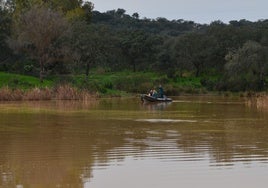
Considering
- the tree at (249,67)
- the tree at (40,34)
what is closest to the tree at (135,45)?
the tree at (249,67)

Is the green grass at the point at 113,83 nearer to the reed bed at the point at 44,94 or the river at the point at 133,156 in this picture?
the reed bed at the point at 44,94

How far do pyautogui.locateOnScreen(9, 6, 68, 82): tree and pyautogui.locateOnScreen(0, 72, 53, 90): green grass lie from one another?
1014 millimetres

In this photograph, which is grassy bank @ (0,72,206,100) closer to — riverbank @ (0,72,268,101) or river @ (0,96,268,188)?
riverbank @ (0,72,268,101)

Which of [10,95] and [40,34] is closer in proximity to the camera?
[10,95]

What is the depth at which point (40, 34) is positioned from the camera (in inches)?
2276

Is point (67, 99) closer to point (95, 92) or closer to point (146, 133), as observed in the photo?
point (95, 92)

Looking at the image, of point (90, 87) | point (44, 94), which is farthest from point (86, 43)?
point (44, 94)

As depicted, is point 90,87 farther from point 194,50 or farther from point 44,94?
point 194,50

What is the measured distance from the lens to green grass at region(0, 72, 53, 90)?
53.3m

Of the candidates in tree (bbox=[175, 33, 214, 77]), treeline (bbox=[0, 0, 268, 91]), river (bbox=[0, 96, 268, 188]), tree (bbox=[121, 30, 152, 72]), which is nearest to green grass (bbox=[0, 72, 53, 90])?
treeline (bbox=[0, 0, 268, 91])

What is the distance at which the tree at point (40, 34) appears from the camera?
57.5 metres

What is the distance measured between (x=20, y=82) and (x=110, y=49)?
25.3m

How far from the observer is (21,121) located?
2512 cm

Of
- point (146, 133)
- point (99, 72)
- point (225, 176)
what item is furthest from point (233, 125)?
point (99, 72)
